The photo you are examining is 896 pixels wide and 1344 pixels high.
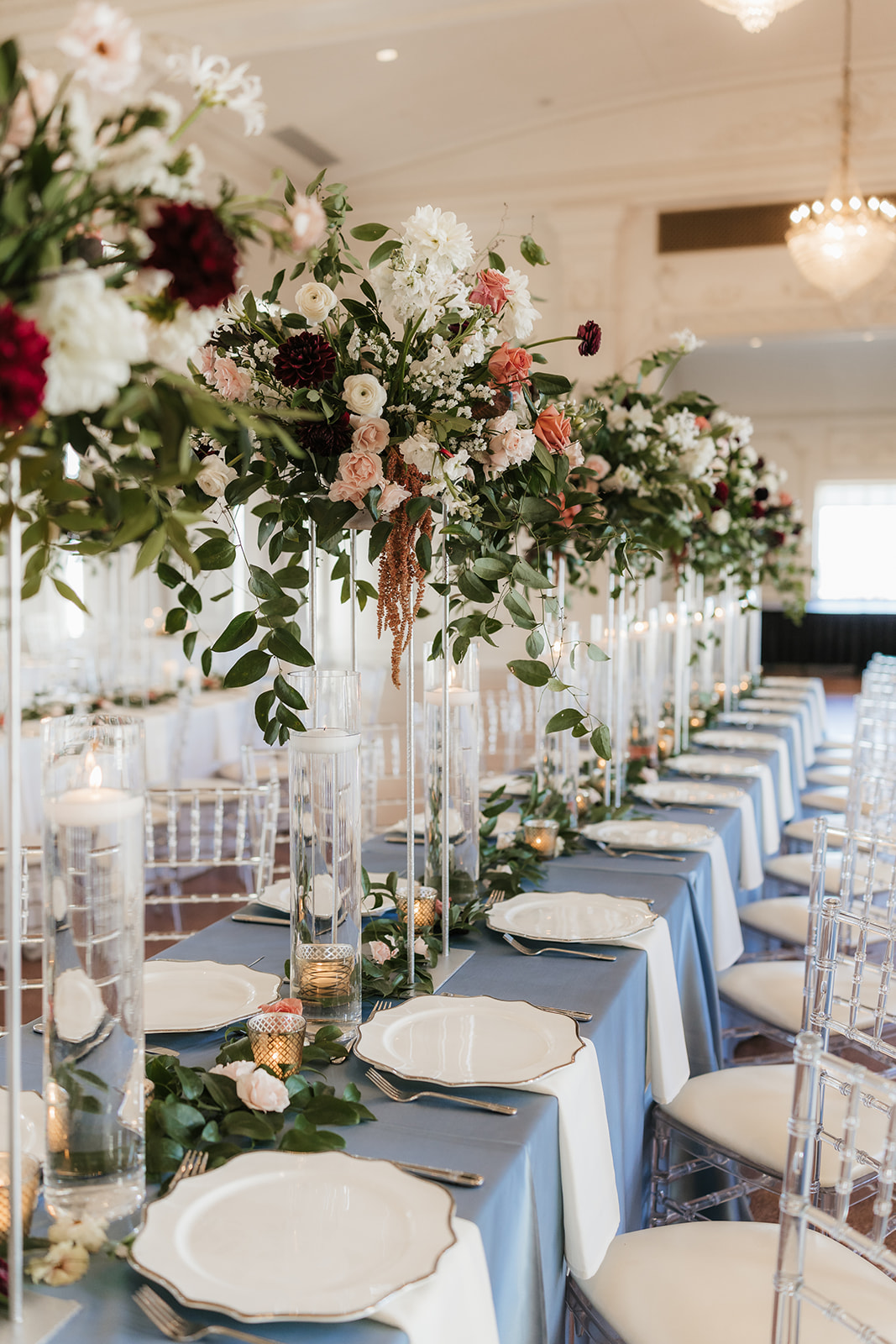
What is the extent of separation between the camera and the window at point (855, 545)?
50.5 ft

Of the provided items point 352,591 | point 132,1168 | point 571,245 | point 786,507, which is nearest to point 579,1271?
point 132,1168

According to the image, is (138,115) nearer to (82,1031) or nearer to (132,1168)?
(82,1031)

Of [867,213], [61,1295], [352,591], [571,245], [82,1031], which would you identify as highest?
[571,245]

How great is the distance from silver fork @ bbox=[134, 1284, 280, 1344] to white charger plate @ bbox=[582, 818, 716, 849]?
6.02ft

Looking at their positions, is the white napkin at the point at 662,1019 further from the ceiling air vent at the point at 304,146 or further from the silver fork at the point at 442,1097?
the ceiling air vent at the point at 304,146

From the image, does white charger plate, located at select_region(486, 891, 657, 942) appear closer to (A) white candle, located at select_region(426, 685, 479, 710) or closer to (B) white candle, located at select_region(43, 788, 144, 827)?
(A) white candle, located at select_region(426, 685, 479, 710)

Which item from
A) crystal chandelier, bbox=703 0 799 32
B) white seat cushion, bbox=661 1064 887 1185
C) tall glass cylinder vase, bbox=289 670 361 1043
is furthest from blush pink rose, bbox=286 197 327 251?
crystal chandelier, bbox=703 0 799 32

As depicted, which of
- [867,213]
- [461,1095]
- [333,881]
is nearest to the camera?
[461,1095]

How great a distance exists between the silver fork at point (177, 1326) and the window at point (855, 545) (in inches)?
612

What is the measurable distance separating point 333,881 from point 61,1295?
590mm

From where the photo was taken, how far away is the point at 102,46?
0.77 metres

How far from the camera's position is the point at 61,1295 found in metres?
0.95

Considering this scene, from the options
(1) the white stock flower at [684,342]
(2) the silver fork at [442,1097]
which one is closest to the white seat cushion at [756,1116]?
(2) the silver fork at [442,1097]

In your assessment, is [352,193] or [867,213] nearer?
[867,213]
